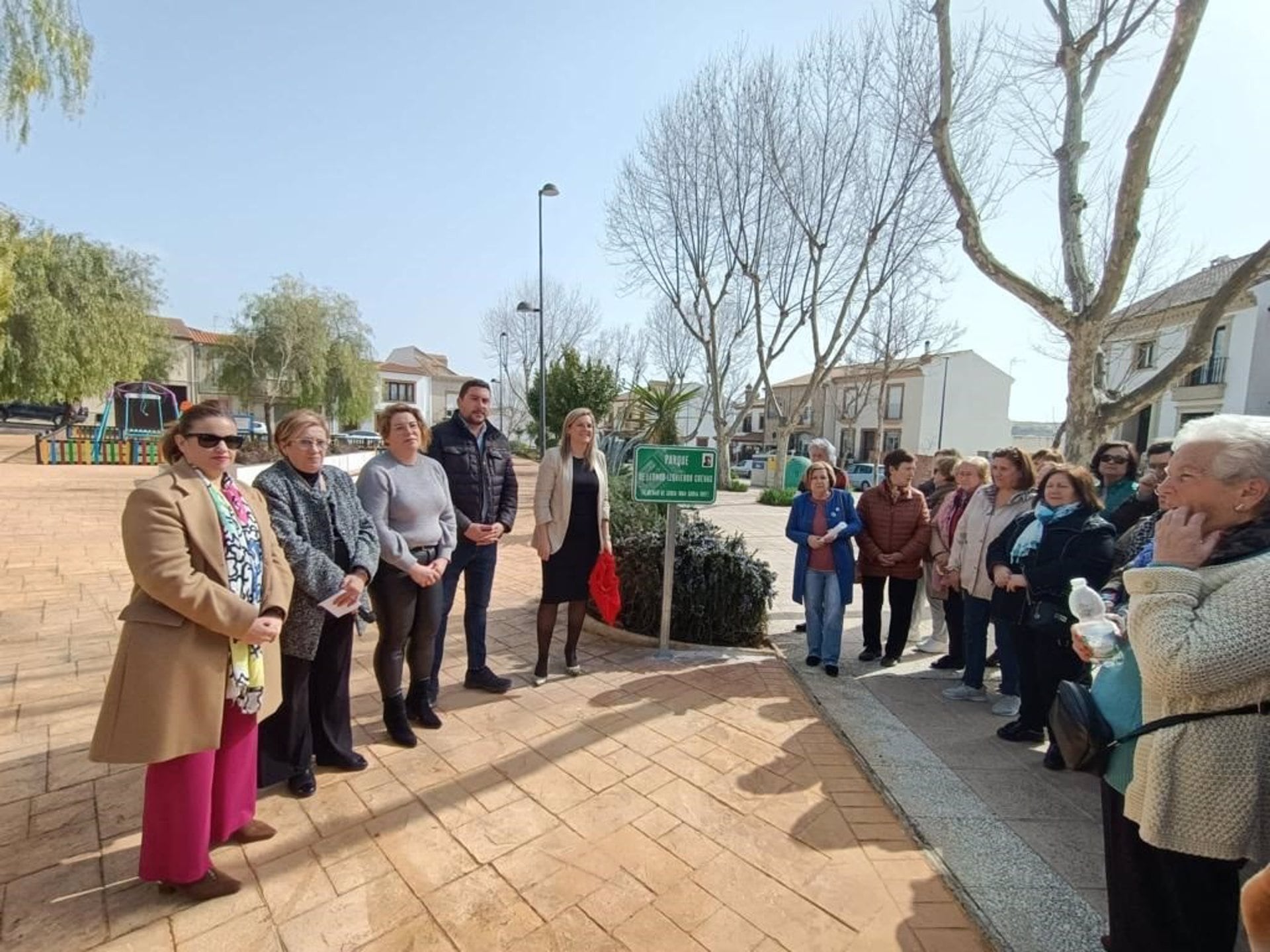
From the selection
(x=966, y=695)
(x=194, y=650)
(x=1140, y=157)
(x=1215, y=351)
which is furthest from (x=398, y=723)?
(x=1215, y=351)

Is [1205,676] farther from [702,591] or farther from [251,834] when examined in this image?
[702,591]

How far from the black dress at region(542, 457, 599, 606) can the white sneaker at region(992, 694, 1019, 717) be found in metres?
2.68

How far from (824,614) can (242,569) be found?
12.3ft

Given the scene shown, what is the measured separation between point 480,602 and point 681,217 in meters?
15.3

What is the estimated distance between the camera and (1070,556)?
3199 millimetres

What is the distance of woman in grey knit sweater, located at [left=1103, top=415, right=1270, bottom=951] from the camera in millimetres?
1414

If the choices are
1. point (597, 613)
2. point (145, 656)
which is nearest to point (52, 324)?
point (597, 613)

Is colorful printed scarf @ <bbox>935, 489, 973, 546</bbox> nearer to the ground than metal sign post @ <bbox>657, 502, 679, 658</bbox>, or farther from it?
farther from it

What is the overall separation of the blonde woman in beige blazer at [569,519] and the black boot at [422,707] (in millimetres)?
777

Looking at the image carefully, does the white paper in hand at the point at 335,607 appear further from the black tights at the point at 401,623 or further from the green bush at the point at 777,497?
the green bush at the point at 777,497

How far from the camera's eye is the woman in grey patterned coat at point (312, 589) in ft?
8.16

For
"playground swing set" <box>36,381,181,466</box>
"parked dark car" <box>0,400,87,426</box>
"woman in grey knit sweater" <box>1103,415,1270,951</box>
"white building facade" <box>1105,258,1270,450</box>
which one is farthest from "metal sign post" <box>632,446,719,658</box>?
"parked dark car" <box>0,400,87,426</box>

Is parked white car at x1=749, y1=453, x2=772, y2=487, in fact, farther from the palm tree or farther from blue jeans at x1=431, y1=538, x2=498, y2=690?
blue jeans at x1=431, y1=538, x2=498, y2=690

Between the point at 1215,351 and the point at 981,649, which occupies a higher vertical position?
the point at 1215,351
